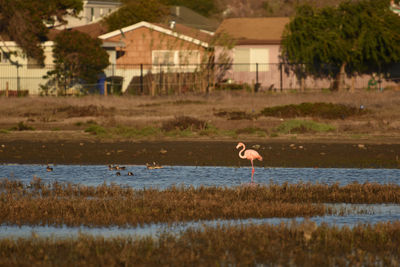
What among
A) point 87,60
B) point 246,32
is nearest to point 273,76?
point 246,32

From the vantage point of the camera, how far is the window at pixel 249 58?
155ft

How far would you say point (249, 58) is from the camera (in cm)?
4753

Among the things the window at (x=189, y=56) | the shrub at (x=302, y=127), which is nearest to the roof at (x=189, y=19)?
the window at (x=189, y=56)

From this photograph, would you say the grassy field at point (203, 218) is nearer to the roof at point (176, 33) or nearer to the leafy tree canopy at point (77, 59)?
the leafy tree canopy at point (77, 59)

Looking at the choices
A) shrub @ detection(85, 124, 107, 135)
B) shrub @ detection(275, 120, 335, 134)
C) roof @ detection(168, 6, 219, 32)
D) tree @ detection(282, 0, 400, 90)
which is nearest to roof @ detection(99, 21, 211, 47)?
tree @ detection(282, 0, 400, 90)

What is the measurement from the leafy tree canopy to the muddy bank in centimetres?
2140

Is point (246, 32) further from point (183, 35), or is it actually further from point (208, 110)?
point (208, 110)

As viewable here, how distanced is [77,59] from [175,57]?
6381 millimetres

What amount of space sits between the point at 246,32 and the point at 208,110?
61.2 feet

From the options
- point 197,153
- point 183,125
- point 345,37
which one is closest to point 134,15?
point 345,37

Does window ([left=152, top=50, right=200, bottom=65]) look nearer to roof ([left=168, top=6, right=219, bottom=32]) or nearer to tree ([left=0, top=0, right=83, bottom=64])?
tree ([left=0, top=0, right=83, bottom=64])

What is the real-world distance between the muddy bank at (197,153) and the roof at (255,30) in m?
25.6

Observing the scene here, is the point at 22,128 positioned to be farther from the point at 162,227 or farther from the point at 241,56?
the point at 241,56

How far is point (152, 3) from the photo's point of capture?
2510 inches
